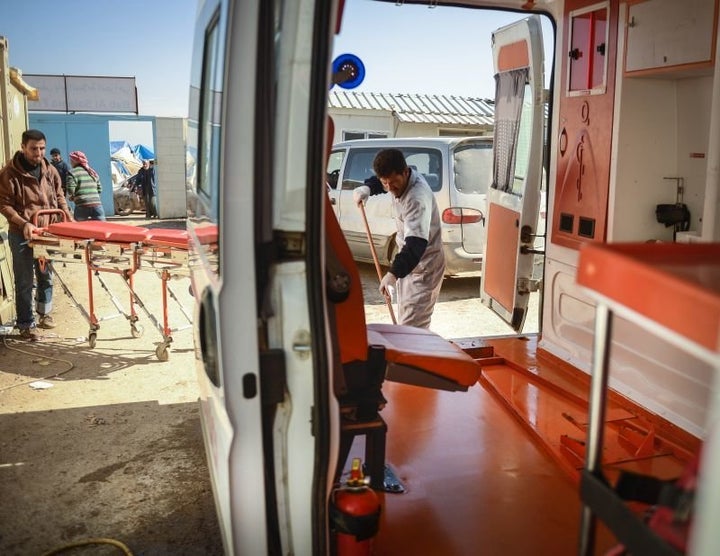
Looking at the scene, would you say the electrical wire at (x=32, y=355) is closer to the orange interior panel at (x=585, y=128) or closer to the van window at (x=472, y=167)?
the orange interior panel at (x=585, y=128)

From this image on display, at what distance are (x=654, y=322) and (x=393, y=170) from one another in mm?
3592

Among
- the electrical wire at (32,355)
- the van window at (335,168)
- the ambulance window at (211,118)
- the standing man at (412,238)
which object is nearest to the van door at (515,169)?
the standing man at (412,238)

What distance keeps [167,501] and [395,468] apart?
131cm

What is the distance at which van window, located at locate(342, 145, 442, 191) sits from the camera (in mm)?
8191

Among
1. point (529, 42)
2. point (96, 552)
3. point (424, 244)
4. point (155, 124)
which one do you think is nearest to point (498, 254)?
point (424, 244)

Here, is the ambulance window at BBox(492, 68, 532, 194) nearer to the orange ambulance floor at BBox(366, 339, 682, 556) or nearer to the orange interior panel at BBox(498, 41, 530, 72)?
the orange interior panel at BBox(498, 41, 530, 72)

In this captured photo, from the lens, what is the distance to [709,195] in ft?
9.73

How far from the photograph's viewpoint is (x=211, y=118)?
6.65ft

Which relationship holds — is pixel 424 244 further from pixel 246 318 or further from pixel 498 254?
pixel 246 318

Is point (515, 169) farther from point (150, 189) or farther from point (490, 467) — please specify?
point (150, 189)

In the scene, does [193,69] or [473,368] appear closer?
[193,69]

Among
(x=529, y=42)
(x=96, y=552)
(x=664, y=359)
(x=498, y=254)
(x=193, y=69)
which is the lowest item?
(x=96, y=552)

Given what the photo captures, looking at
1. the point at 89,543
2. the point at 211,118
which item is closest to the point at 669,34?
the point at 211,118

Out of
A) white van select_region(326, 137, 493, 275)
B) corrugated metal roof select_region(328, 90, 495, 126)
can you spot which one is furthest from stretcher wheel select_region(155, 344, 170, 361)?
corrugated metal roof select_region(328, 90, 495, 126)
